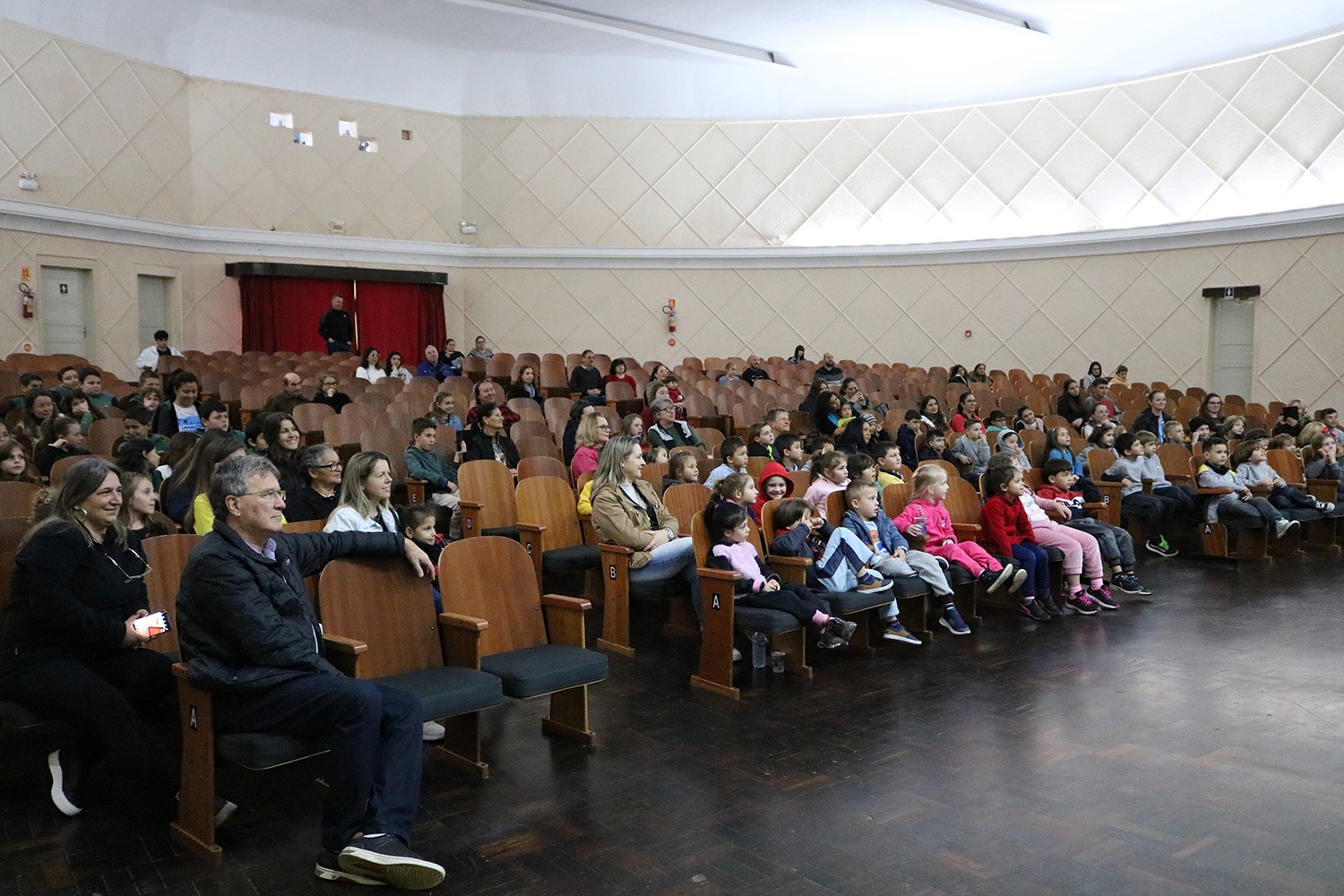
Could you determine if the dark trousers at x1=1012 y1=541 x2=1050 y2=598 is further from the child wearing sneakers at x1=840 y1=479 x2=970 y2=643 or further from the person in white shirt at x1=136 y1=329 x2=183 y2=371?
the person in white shirt at x1=136 y1=329 x2=183 y2=371

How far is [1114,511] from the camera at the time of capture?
7570 millimetres

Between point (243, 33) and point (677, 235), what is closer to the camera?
point (243, 33)

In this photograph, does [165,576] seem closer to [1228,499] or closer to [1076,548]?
[1076,548]

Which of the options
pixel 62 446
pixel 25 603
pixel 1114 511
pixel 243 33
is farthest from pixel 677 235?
pixel 25 603

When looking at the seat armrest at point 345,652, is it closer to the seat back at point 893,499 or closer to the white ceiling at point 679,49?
the seat back at point 893,499

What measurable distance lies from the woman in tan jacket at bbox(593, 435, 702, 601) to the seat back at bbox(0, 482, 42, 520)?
96.8 inches

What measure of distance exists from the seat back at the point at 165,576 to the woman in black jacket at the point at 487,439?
3.21 metres

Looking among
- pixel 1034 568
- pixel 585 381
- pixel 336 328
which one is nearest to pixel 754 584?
pixel 1034 568

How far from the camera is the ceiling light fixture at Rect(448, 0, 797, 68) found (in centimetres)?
1255

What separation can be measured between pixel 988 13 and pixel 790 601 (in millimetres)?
10569

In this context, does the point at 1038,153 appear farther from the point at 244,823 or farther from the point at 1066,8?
the point at 244,823

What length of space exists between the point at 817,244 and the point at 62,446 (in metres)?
11.6

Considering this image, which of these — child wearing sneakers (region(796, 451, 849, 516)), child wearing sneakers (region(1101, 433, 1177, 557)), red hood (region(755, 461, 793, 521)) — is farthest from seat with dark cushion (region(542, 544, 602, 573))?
child wearing sneakers (region(1101, 433, 1177, 557))

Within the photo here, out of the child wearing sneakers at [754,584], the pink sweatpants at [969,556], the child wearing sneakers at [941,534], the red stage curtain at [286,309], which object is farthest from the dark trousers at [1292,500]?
the red stage curtain at [286,309]
